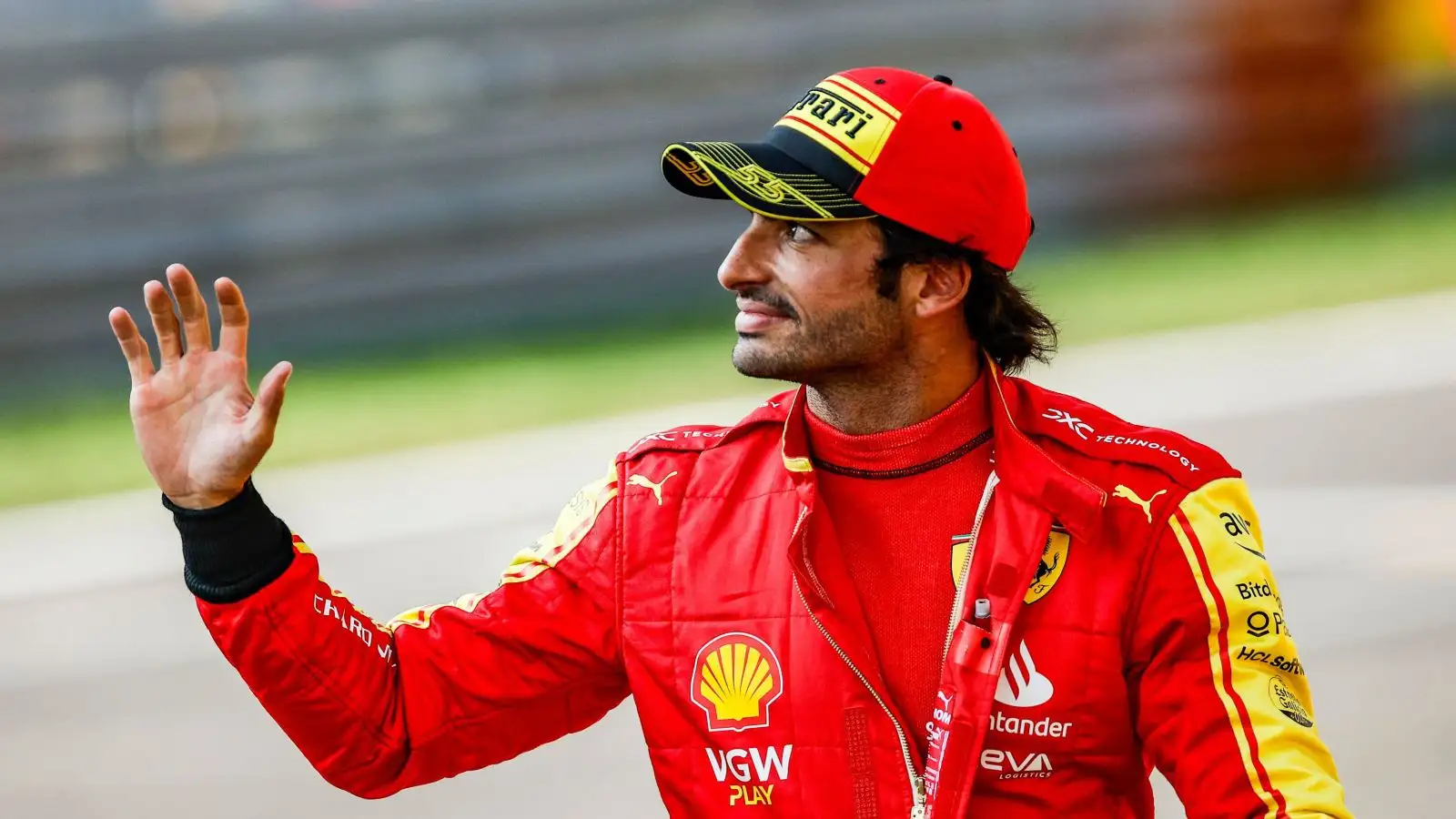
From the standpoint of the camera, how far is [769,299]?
2150 mm

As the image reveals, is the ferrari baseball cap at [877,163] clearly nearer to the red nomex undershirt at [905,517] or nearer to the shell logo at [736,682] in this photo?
the red nomex undershirt at [905,517]

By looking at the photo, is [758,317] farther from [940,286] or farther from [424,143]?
[424,143]

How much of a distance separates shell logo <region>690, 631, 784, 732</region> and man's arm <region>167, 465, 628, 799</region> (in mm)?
141

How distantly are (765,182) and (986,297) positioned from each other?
37 cm

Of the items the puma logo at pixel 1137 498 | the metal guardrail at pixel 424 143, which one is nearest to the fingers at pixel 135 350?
the puma logo at pixel 1137 498

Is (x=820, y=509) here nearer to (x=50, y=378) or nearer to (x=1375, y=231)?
(x=50, y=378)

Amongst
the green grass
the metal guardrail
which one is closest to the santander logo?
the green grass

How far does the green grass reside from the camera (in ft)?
22.3

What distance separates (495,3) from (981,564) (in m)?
5.65

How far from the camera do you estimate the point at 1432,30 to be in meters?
8.18

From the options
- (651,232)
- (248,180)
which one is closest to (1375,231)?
(651,232)

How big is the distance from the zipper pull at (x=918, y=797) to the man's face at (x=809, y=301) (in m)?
0.49

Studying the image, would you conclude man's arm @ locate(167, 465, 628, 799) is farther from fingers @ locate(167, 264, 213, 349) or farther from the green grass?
the green grass

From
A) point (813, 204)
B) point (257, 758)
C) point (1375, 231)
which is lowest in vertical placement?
point (257, 758)
